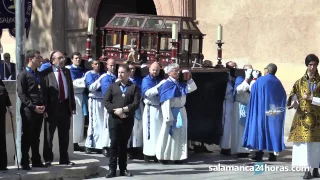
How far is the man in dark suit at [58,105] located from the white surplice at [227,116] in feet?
11.6

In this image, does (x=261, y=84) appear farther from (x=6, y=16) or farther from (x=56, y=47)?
(x=56, y=47)

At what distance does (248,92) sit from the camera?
13.4 meters

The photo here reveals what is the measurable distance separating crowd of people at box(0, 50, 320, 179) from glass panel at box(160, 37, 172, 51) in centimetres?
A: 84

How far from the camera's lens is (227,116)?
533 inches

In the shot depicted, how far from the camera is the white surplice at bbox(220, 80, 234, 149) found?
1348 centimetres

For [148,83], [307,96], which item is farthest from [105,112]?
[307,96]

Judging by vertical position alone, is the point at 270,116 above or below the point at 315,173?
above

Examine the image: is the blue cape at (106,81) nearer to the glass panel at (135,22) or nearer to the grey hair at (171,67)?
the grey hair at (171,67)

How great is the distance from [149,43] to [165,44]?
31 cm

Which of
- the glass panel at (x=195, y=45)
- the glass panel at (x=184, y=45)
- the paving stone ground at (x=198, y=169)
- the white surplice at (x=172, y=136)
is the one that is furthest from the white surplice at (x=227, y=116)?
the white surplice at (x=172, y=136)

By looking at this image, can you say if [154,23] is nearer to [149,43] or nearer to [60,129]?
[149,43]

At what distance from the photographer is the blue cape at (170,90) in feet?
39.4

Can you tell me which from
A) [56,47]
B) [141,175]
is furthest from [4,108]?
[56,47]

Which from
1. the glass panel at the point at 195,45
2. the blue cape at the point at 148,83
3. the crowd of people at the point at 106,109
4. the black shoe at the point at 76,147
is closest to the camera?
the crowd of people at the point at 106,109
